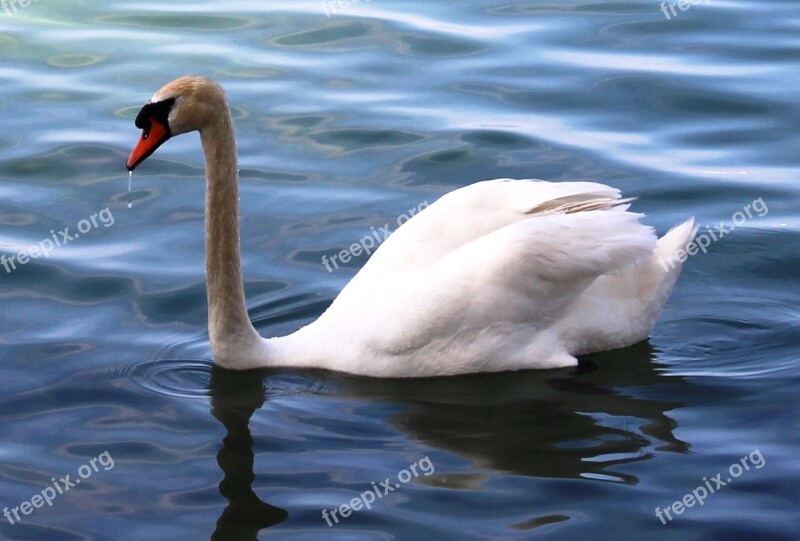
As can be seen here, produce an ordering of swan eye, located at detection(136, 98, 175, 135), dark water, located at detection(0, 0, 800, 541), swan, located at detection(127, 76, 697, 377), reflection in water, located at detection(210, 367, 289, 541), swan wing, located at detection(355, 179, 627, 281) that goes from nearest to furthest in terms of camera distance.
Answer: reflection in water, located at detection(210, 367, 289, 541) → dark water, located at detection(0, 0, 800, 541) → swan eye, located at detection(136, 98, 175, 135) → swan, located at detection(127, 76, 697, 377) → swan wing, located at detection(355, 179, 627, 281)

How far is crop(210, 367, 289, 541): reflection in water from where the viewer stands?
21.2ft

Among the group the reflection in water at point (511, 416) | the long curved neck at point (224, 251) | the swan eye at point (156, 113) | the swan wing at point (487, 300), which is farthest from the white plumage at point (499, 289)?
the swan eye at point (156, 113)

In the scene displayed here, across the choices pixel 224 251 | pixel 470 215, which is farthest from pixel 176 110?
pixel 470 215

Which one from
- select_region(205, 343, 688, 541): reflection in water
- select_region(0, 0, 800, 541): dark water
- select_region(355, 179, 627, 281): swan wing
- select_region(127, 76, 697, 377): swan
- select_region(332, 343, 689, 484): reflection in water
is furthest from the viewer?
select_region(355, 179, 627, 281): swan wing

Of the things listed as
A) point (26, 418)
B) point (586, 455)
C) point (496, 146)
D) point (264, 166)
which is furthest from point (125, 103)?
point (586, 455)

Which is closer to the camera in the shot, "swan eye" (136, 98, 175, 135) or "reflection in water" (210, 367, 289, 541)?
"reflection in water" (210, 367, 289, 541)

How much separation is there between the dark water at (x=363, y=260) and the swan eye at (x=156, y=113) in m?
1.41

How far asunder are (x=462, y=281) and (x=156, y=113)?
5.93 feet

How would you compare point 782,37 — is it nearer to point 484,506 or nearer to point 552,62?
point 552,62

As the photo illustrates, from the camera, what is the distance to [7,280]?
9289 millimetres

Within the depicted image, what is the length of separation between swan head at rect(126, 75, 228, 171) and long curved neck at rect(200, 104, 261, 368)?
86 millimetres

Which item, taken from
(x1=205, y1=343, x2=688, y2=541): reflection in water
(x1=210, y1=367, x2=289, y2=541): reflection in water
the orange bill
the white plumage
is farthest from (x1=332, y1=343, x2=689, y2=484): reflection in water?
the orange bill

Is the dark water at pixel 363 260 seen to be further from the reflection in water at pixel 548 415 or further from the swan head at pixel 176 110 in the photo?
the swan head at pixel 176 110

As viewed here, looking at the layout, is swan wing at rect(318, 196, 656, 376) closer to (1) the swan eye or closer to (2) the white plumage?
(2) the white plumage
